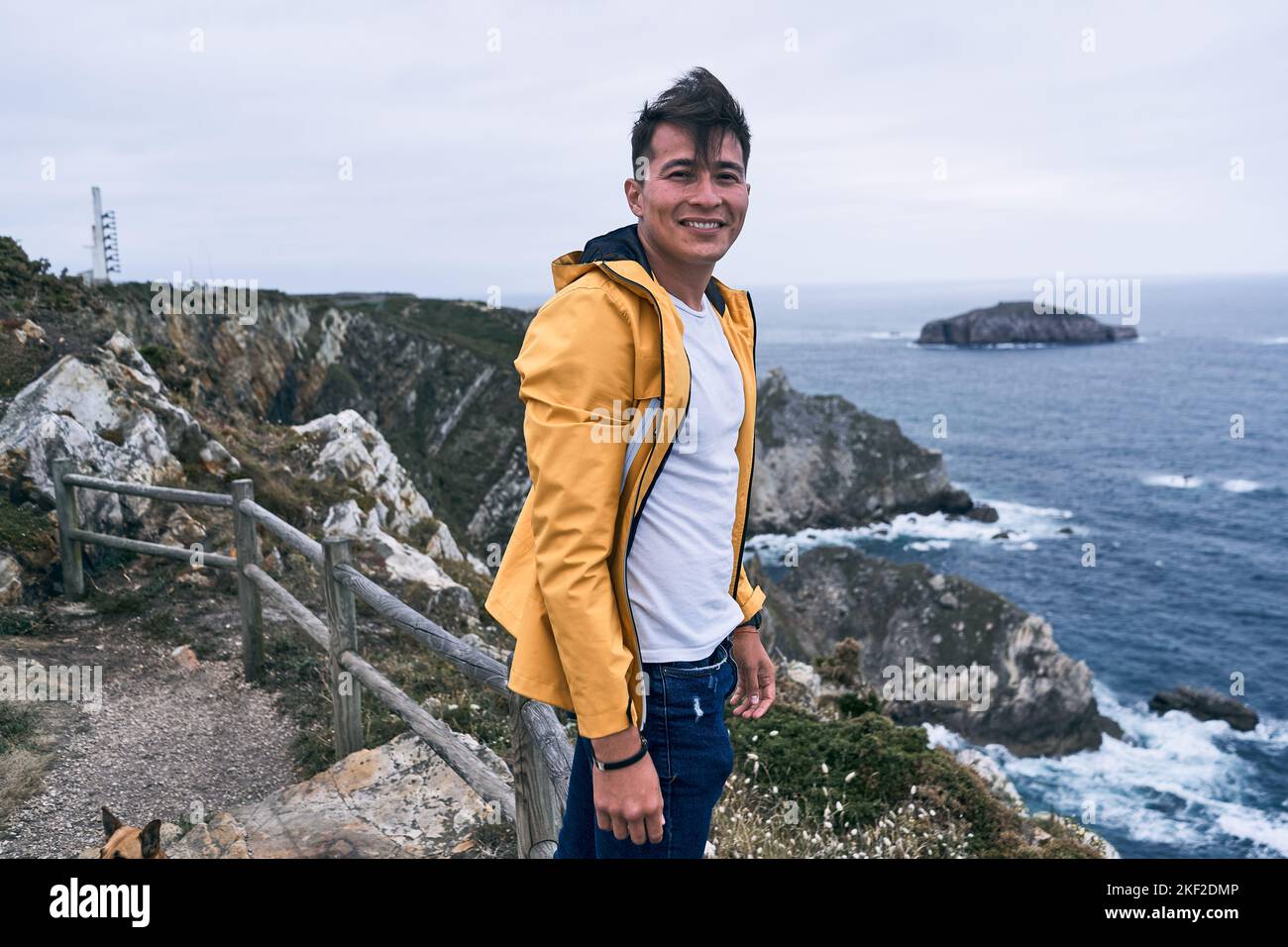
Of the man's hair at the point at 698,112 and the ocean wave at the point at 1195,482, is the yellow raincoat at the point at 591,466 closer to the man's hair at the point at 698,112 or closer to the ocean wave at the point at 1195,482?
the man's hair at the point at 698,112

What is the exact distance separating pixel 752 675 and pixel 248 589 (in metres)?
5.97

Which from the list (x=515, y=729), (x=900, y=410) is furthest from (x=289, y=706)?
(x=900, y=410)

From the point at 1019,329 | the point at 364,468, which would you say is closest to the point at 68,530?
the point at 364,468

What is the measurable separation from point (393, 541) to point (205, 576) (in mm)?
3585

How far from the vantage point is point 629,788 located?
2.29 m

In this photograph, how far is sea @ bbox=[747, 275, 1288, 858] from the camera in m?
28.7

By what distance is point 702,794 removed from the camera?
2518 mm

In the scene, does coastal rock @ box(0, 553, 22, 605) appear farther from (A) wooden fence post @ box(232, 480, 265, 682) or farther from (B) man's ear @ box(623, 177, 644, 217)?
(B) man's ear @ box(623, 177, 644, 217)

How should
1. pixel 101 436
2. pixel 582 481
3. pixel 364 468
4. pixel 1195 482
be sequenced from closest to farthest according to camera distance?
1. pixel 582 481
2. pixel 101 436
3. pixel 364 468
4. pixel 1195 482

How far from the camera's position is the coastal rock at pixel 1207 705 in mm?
32781

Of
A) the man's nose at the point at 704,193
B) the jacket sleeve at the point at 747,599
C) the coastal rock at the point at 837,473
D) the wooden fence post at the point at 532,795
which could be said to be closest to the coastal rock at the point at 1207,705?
the coastal rock at the point at 837,473

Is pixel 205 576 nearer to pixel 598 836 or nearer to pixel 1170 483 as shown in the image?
pixel 598 836

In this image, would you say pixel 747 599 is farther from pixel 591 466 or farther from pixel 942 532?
pixel 942 532

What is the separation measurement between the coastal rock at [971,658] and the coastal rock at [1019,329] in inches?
5245
